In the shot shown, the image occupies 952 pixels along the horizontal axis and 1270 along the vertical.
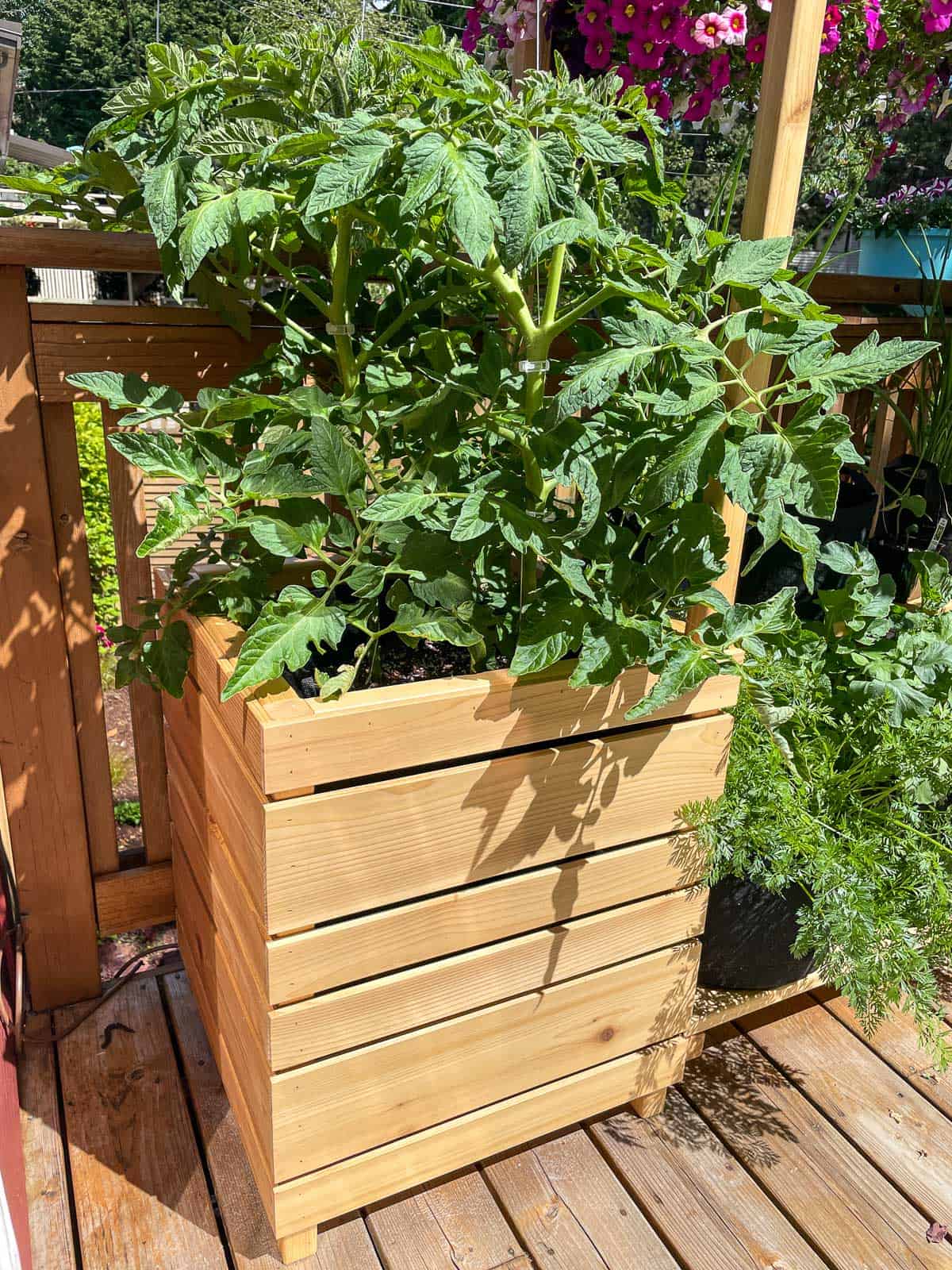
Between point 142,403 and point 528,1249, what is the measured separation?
120 cm

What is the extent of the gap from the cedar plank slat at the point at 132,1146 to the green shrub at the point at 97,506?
7.47 ft

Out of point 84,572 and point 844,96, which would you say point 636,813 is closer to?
point 84,572

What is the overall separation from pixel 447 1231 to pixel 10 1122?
0.60 m

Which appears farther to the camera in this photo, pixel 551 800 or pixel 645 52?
pixel 645 52

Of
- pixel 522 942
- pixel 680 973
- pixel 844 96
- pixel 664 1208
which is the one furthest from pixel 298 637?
pixel 844 96

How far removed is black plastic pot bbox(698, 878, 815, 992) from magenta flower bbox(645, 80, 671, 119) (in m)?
1.26

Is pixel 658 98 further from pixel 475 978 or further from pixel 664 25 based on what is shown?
pixel 475 978

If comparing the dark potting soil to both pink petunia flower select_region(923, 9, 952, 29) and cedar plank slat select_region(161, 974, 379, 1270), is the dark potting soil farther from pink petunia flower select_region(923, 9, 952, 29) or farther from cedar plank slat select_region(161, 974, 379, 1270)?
pink petunia flower select_region(923, 9, 952, 29)

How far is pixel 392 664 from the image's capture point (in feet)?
4.29

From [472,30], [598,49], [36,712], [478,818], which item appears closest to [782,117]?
[598,49]

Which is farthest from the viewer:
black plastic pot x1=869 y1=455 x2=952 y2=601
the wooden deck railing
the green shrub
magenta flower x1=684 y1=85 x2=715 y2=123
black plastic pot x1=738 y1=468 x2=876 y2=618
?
the green shrub

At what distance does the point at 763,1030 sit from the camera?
1.66 metres

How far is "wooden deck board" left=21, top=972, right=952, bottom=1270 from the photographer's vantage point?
4.12 feet

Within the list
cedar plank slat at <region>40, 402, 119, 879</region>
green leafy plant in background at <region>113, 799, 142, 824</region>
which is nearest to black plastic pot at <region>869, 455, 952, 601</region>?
cedar plank slat at <region>40, 402, 119, 879</region>
